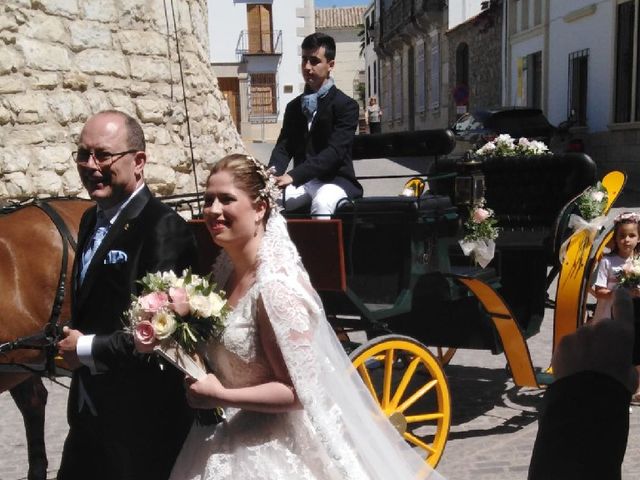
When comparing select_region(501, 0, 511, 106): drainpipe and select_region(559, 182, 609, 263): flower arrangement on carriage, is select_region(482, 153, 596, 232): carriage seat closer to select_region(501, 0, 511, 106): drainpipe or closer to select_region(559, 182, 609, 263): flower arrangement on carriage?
select_region(559, 182, 609, 263): flower arrangement on carriage

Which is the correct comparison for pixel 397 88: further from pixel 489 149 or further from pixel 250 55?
pixel 489 149

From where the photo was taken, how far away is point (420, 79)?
3816 centimetres

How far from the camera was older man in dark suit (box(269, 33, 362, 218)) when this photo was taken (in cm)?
450

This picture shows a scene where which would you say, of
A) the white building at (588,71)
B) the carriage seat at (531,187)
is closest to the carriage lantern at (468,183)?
the carriage seat at (531,187)

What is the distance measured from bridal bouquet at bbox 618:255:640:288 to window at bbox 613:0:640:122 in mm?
13393

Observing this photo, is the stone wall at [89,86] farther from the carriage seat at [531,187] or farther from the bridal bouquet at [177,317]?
the bridal bouquet at [177,317]

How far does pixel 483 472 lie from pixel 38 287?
8.09 feet

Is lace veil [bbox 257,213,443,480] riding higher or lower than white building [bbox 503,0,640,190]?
lower

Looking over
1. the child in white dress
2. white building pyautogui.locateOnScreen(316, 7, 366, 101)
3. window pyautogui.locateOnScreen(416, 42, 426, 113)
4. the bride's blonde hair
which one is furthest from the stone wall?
white building pyautogui.locateOnScreen(316, 7, 366, 101)

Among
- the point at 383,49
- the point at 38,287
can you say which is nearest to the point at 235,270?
the point at 38,287

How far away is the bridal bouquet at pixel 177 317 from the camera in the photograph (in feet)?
7.46

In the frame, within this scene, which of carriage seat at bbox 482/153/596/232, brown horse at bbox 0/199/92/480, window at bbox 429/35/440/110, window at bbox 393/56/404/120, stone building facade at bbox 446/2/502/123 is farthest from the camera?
window at bbox 393/56/404/120

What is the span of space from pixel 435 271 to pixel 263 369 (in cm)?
248

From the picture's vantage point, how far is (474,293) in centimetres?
488
